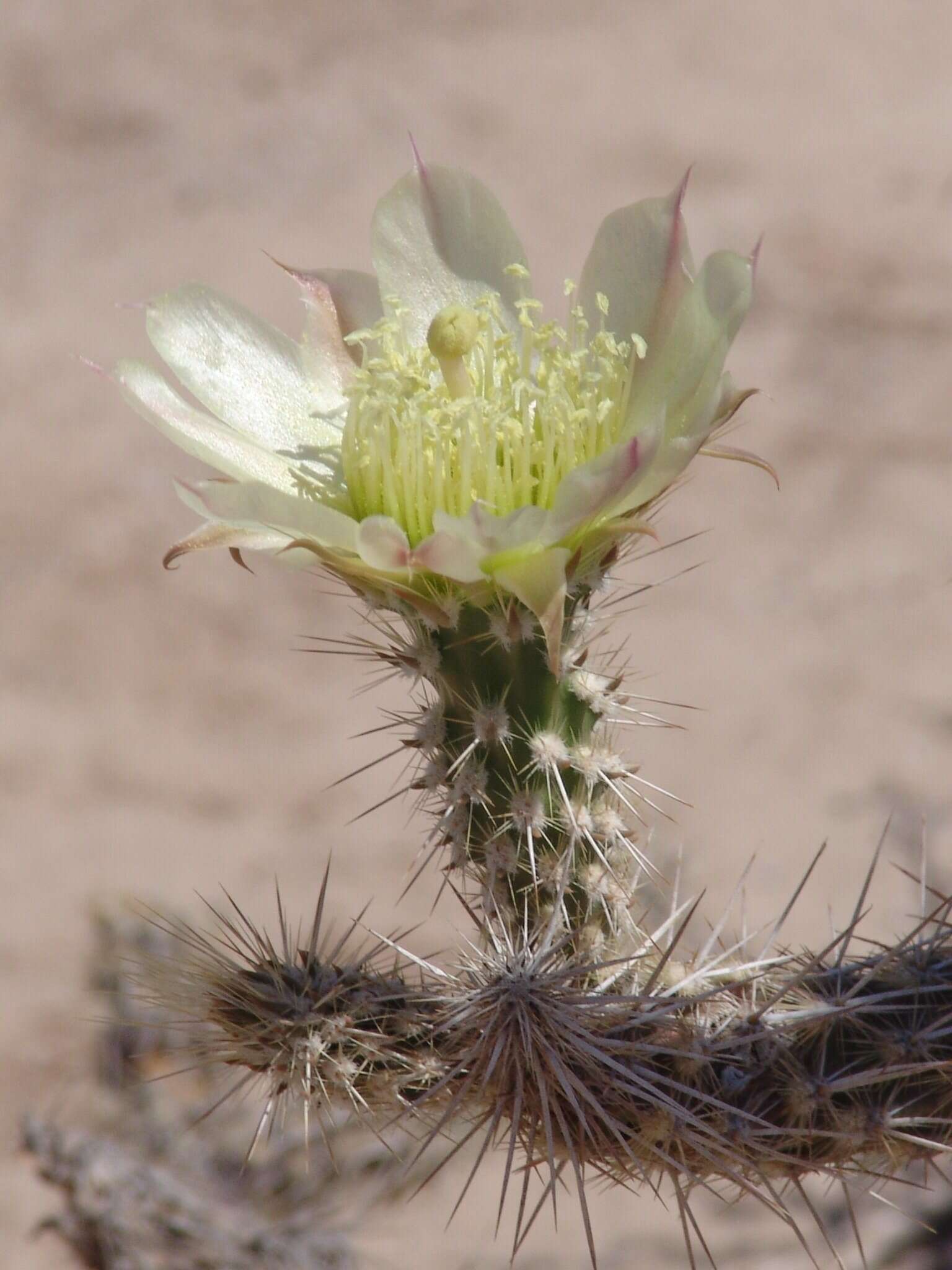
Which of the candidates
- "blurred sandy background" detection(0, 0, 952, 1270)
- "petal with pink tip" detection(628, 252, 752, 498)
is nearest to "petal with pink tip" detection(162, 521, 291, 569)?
"petal with pink tip" detection(628, 252, 752, 498)

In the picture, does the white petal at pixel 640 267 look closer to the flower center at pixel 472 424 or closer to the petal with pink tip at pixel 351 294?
the flower center at pixel 472 424

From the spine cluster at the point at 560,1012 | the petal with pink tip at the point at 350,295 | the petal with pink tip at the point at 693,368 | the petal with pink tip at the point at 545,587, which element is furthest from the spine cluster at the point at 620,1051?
the petal with pink tip at the point at 350,295

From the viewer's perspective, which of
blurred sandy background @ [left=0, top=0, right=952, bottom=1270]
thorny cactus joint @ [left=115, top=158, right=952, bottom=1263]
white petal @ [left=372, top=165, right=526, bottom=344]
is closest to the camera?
thorny cactus joint @ [left=115, top=158, right=952, bottom=1263]

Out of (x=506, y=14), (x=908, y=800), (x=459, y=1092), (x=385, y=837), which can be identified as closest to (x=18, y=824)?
(x=385, y=837)

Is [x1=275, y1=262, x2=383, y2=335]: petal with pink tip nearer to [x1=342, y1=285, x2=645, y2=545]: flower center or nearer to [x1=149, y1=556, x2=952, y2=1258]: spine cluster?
[x1=342, y1=285, x2=645, y2=545]: flower center

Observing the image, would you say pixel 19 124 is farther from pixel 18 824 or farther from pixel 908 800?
pixel 908 800

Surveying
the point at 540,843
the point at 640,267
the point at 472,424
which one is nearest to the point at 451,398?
the point at 472,424
